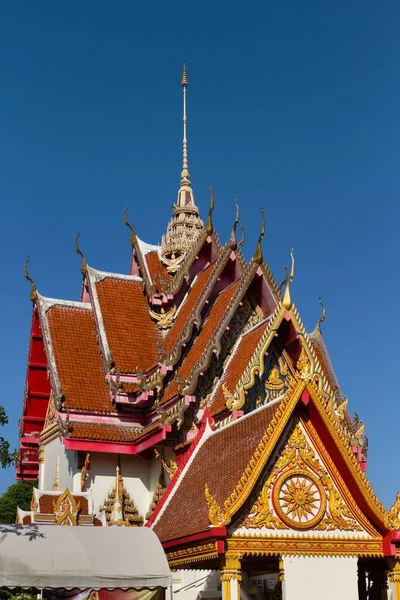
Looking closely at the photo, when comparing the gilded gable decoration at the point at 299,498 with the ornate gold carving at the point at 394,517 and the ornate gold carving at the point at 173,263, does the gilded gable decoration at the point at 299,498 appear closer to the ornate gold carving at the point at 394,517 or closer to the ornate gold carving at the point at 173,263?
the ornate gold carving at the point at 394,517

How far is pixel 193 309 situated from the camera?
1661 cm

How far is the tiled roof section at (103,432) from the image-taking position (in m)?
15.8

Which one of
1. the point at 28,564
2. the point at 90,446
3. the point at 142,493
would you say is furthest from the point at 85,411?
the point at 28,564

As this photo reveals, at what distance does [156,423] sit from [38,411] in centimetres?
591

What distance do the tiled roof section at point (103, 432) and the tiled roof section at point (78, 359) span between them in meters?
0.37

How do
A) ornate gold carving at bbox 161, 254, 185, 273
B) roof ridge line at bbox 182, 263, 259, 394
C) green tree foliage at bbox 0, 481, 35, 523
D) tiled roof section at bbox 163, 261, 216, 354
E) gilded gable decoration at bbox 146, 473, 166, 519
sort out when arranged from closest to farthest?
roof ridge line at bbox 182, 263, 259, 394, gilded gable decoration at bbox 146, 473, 166, 519, tiled roof section at bbox 163, 261, 216, 354, ornate gold carving at bbox 161, 254, 185, 273, green tree foliage at bbox 0, 481, 35, 523

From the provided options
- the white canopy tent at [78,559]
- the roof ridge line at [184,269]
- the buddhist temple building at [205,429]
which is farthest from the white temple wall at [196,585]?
the roof ridge line at [184,269]

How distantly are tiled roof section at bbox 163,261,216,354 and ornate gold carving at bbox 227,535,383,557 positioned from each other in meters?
9.12

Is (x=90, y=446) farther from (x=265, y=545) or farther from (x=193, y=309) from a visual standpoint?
(x=265, y=545)

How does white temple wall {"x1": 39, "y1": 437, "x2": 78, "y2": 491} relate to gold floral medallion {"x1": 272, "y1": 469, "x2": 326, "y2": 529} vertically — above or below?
above

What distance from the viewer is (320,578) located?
8.22 m

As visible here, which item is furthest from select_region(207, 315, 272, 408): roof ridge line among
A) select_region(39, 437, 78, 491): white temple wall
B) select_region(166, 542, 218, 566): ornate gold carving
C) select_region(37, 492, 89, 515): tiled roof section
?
select_region(166, 542, 218, 566): ornate gold carving

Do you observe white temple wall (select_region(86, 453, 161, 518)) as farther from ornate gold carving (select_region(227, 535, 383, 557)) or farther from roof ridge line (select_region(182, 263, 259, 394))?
ornate gold carving (select_region(227, 535, 383, 557))

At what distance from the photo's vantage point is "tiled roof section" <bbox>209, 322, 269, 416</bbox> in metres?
14.7
